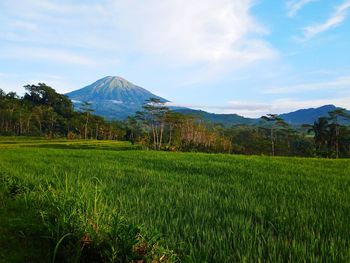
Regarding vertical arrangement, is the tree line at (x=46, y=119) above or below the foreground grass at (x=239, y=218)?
above

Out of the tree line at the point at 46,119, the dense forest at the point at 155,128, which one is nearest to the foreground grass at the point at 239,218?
the dense forest at the point at 155,128

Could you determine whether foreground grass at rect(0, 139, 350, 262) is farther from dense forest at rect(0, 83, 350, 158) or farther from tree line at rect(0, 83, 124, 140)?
tree line at rect(0, 83, 124, 140)

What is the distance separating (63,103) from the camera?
4158 inches

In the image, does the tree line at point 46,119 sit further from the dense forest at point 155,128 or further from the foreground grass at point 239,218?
the foreground grass at point 239,218

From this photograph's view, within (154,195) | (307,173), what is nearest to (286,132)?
(307,173)

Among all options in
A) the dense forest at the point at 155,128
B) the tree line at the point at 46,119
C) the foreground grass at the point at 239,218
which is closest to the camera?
the foreground grass at the point at 239,218

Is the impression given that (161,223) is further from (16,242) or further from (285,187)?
(285,187)

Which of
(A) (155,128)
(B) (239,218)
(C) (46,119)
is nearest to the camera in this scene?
(B) (239,218)

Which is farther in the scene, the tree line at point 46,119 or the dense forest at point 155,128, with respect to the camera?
the tree line at point 46,119

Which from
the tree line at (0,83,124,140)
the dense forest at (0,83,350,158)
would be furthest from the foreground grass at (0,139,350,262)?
the tree line at (0,83,124,140)

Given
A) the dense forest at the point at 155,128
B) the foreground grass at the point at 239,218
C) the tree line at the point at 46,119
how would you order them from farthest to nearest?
the tree line at the point at 46,119
the dense forest at the point at 155,128
the foreground grass at the point at 239,218

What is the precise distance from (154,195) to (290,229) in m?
2.76

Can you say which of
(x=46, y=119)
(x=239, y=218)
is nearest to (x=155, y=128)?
(x=46, y=119)

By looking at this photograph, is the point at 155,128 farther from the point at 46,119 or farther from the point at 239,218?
the point at 239,218
